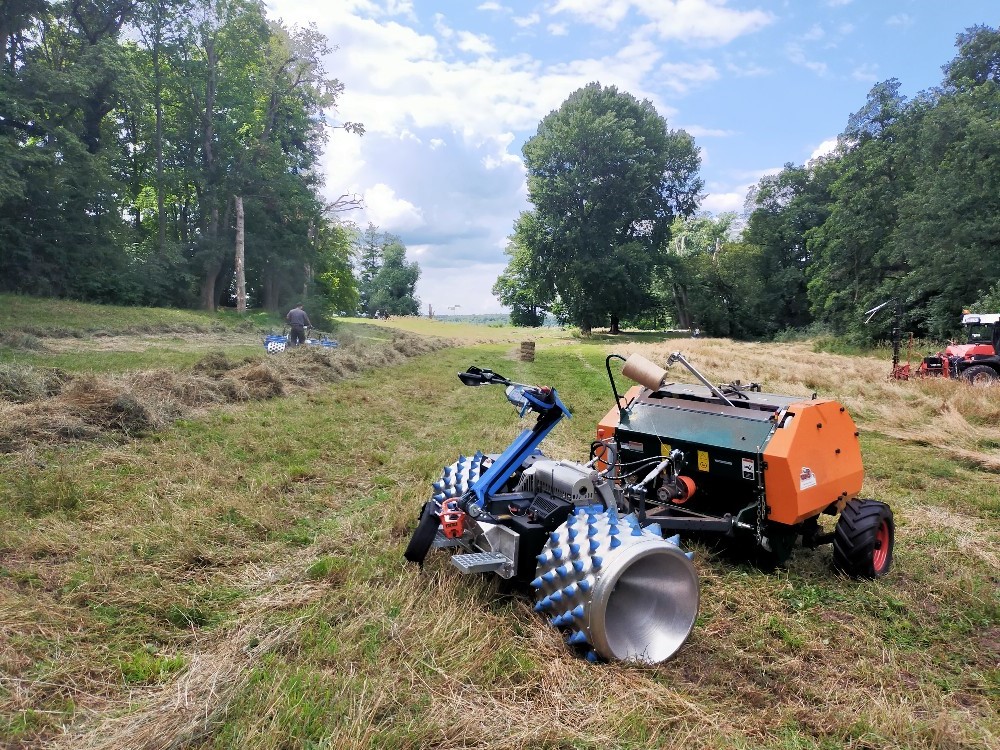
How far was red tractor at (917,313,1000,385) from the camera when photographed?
14.0 meters

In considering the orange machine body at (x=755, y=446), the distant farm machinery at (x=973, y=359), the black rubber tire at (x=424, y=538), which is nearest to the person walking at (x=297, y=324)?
the orange machine body at (x=755, y=446)

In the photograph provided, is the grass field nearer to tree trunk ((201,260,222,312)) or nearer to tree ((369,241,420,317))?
tree trunk ((201,260,222,312))

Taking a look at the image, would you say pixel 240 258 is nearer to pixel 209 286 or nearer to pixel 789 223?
pixel 209 286

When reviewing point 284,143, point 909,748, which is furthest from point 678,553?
point 284,143

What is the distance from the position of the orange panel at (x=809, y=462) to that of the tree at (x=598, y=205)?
39329 mm

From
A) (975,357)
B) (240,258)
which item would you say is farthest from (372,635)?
(240,258)

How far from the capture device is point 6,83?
72.0ft

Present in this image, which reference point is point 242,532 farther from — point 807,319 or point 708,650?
point 807,319

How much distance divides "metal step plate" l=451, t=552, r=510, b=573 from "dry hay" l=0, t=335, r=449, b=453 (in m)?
4.99

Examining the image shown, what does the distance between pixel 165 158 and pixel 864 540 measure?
125ft

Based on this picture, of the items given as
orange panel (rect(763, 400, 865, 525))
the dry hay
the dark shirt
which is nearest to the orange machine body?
orange panel (rect(763, 400, 865, 525))

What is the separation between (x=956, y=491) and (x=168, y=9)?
124 ft

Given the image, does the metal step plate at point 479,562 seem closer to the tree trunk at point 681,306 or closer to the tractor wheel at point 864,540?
the tractor wheel at point 864,540

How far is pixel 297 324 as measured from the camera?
56.2 feet
